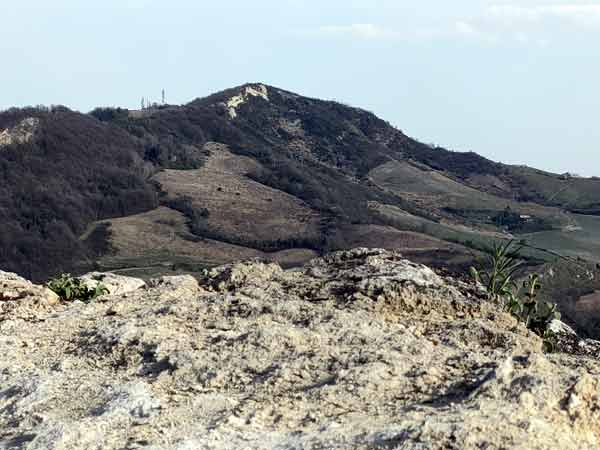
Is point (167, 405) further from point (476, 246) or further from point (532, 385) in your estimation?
point (476, 246)

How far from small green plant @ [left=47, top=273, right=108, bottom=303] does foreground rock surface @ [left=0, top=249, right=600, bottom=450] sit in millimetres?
1170

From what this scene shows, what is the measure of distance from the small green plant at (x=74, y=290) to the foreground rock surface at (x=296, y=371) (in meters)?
1.17

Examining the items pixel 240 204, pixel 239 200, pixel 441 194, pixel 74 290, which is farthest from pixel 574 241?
pixel 74 290

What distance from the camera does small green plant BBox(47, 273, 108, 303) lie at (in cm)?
1340

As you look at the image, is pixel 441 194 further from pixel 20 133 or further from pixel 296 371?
pixel 296 371

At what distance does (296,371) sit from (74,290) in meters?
6.20

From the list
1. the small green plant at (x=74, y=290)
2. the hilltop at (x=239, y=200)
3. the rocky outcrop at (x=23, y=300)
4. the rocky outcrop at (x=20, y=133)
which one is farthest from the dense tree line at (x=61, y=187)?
the rocky outcrop at (x=23, y=300)

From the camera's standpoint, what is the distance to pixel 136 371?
9172 millimetres

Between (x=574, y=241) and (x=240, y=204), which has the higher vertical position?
(x=240, y=204)

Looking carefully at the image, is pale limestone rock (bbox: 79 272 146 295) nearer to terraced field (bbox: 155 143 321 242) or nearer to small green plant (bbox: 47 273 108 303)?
small green plant (bbox: 47 273 108 303)

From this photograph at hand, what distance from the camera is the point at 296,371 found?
857 cm

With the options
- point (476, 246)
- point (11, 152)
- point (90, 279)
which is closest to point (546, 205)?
point (476, 246)

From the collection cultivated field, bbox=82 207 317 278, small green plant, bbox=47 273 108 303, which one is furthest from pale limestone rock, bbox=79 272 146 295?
cultivated field, bbox=82 207 317 278

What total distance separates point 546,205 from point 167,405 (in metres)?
149
